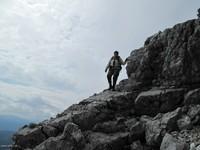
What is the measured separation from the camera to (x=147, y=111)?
1253 inches

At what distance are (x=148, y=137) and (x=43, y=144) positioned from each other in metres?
10.3

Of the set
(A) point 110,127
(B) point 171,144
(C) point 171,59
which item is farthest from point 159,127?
(C) point 171,59

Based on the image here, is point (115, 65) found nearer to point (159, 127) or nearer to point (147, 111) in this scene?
point (147, 111)

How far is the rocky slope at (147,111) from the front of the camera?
27016mm

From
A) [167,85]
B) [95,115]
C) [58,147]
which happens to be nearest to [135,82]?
[167,85]

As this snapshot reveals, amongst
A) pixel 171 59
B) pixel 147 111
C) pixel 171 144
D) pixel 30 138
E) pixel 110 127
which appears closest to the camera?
pixel 171 144

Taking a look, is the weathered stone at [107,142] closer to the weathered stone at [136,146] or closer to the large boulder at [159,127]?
the weathered stone at [136,146]

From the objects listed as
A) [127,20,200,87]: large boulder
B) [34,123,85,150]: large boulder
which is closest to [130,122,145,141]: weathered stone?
[34,123,85,150]: large boulder

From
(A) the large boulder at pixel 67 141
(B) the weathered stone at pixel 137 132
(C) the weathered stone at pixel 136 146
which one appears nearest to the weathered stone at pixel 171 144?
(C) the weathered stone at pixel 136 146

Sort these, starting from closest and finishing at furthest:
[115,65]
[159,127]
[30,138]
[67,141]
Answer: [159,127], [67,141], [30,138], [115,65]

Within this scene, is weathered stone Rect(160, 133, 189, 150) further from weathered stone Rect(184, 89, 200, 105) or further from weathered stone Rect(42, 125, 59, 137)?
weathered stone Rect(42, 125, 59, 137)

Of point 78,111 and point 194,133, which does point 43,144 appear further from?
point 194,133

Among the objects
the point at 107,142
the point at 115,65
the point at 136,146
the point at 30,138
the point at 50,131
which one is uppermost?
the point at 115,65

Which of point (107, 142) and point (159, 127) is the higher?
point (159, 127)
